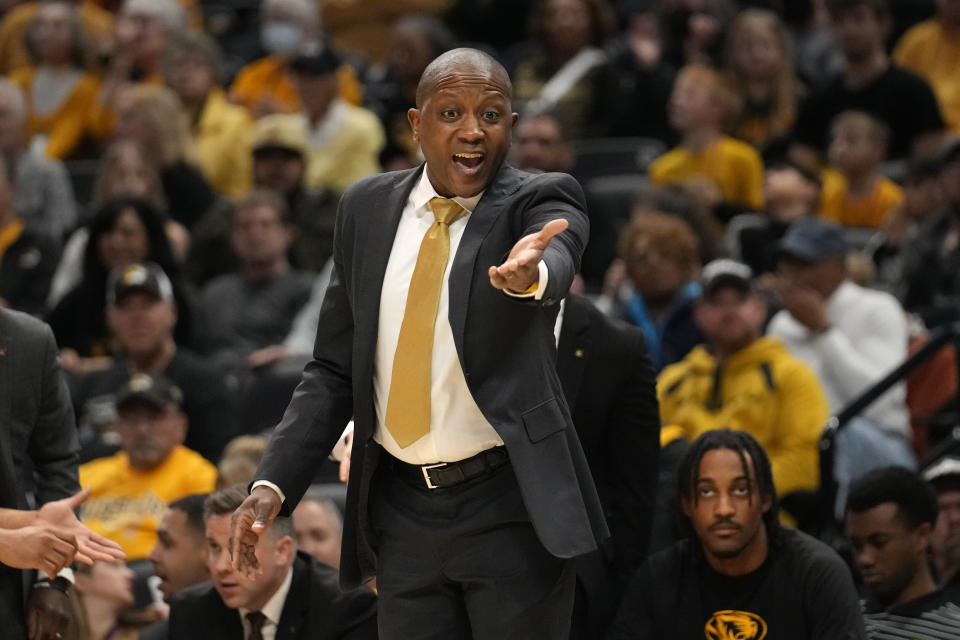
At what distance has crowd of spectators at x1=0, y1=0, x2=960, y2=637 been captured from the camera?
6.59 m

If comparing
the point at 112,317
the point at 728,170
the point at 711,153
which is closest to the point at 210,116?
the point at 112,317

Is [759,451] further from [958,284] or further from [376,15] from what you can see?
[376,15]

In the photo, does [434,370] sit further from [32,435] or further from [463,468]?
[32,435]

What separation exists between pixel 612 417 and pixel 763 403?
1659 millimetres

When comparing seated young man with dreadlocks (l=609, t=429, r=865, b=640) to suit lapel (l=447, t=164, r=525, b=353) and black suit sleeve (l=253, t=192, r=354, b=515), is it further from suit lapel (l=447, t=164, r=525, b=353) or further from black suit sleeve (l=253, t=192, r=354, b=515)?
suit lapel (l=447, t=164, r=525, b=353)

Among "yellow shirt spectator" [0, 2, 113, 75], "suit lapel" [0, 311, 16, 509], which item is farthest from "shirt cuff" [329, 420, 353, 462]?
"yellow shirt spectator" [0, 2, 113, 75]

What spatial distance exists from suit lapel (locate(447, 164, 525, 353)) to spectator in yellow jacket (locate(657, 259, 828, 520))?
305 cm

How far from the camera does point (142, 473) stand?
6.64 meters

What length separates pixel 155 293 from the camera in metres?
7.34

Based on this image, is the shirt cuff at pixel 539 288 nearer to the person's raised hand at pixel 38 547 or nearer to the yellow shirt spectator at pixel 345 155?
the person's raised hand at pixel 38 547

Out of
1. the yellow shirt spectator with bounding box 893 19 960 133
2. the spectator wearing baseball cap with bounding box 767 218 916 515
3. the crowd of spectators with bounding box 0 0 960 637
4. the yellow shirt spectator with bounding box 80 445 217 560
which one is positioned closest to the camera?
the yellow shirt spectator with bounding box 80 445 217 560

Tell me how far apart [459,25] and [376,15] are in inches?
30.0

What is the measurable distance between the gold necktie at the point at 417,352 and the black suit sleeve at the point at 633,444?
1.64 meters

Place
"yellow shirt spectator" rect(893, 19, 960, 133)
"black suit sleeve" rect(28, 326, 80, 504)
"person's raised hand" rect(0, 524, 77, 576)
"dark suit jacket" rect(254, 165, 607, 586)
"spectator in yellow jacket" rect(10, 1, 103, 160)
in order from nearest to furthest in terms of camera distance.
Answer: "dark suit jacket" rect(254, 165, 607, 586) → "person's raised hand" rect(0, 524, 77, 576) → "black suit sleeve" rect(28, 326, 80, 504) → "yellow shirt spectator" rect(893, 19, 960, 133) → "spectator in yellow jacket" rect(10, 1, 103, 160)
